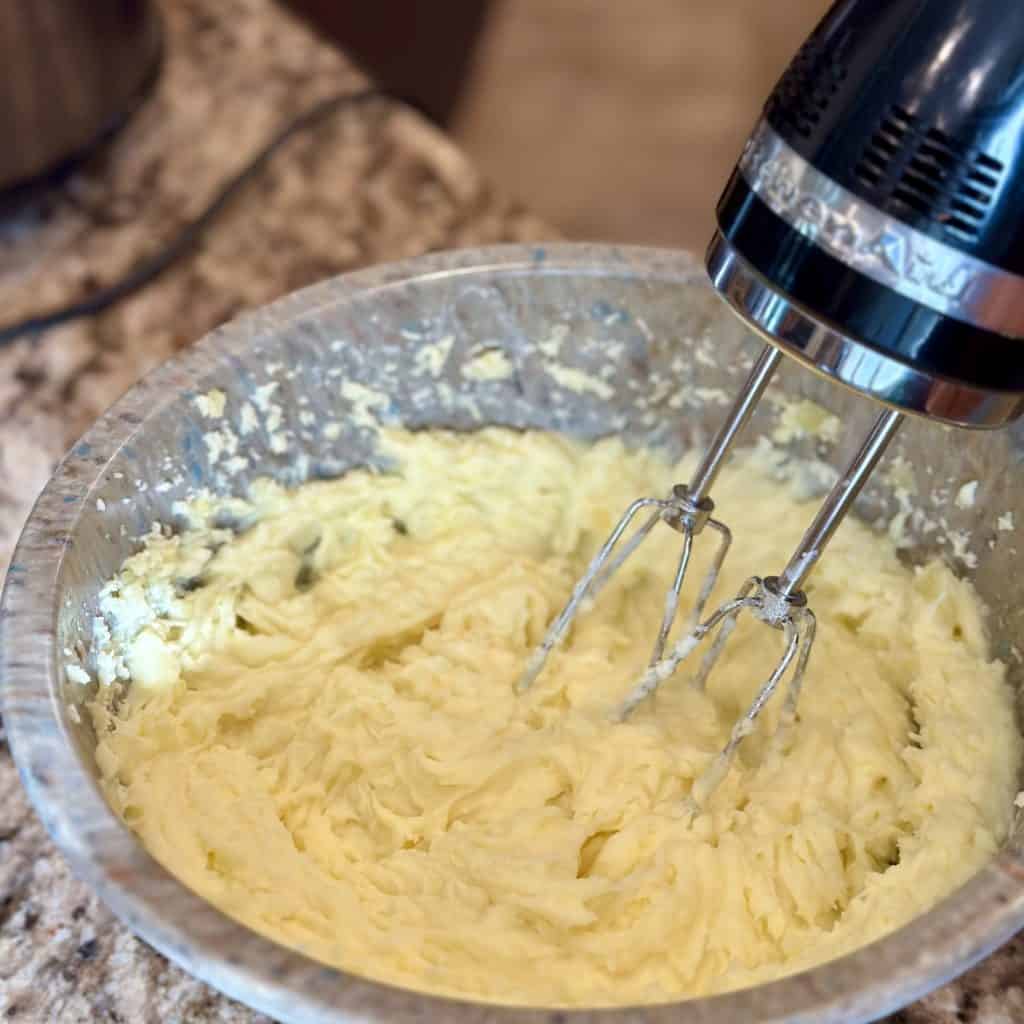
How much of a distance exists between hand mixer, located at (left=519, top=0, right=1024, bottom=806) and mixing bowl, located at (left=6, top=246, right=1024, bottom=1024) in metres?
0.23

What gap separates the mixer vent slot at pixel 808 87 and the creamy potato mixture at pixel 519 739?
0.37m

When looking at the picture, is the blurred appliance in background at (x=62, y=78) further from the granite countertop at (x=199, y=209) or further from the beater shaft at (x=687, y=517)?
the beater shaft at (x=687, y=517)

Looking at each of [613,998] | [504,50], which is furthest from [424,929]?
[504,50]

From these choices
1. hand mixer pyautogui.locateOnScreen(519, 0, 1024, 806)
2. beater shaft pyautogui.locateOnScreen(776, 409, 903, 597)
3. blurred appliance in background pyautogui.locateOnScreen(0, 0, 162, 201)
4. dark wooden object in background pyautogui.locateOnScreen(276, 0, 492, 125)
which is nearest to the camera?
hand mixer pyautogui.locateOnScreen(519, 0, 1024, 806)

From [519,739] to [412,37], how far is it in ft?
5.37

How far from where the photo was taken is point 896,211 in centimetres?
48

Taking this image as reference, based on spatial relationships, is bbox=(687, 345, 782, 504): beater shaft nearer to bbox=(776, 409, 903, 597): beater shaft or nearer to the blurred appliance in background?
bbox=(776, 409, 903, 597): beater shaft

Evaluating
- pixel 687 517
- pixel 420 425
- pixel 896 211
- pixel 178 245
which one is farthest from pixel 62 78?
pixel 896 211

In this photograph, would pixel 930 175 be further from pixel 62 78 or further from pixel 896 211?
pixel 62 78

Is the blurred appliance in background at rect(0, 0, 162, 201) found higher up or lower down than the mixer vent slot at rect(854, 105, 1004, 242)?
lower down

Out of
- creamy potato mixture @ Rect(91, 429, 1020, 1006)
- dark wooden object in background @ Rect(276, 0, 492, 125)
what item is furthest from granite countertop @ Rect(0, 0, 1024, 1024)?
dark wooden object in background @ Rect(276, 0, 492, 125)

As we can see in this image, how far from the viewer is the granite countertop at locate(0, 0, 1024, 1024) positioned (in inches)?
37.7

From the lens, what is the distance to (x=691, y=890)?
64 cm

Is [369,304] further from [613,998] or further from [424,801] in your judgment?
[613,998]
